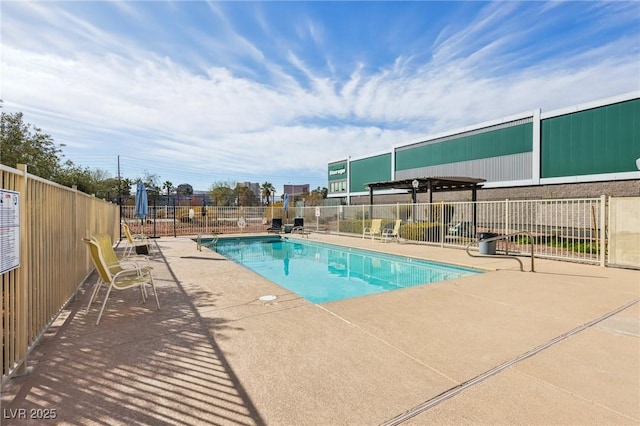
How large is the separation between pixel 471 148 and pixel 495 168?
274cm

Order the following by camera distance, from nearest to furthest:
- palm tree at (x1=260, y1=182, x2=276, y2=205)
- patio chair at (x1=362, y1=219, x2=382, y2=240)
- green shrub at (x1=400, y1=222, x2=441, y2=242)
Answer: green shrub at (x1=400, y1=222, x2=441, y2=242)
patio chair at (x1=362, y1=219, x2=382, y2=240)
palm tree at (x1=260, y1=182, x2=276, y2=205)

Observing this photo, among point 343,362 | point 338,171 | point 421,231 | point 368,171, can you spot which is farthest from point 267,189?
point 343,362

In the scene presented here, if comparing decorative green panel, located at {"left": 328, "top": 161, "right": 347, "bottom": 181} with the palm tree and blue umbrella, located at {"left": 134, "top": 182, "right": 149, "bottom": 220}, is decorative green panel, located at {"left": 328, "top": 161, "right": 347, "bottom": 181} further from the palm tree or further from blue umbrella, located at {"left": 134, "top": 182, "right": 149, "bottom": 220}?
blue umbrella, located at {"left": 134, "top": 182, "right": 149, "bottom": 220}

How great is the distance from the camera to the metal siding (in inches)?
859

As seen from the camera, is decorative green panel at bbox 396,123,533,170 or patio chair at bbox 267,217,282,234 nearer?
patio chair at bbox 267,217,282,234

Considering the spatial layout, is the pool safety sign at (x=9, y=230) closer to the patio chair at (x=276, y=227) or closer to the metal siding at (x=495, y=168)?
the patio chair at (x=276, y=227)

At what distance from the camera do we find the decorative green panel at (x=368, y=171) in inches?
1336

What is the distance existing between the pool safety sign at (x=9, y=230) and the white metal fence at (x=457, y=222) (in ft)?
28.3

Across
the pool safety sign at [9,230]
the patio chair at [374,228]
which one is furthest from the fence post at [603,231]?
the pool safety sign at [9,230]

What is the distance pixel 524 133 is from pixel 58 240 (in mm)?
26078

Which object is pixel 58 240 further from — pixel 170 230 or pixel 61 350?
pixel 170 230

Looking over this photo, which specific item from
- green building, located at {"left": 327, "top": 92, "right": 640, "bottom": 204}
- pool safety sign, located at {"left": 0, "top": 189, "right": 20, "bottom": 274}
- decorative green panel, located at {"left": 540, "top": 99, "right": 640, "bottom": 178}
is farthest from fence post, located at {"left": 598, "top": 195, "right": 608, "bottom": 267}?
decorative green panel, located at {"left": 540, "top": 99, "right": 640, "bottom": 178}

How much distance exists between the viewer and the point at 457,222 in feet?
38.1

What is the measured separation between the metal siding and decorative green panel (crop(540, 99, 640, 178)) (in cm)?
120
